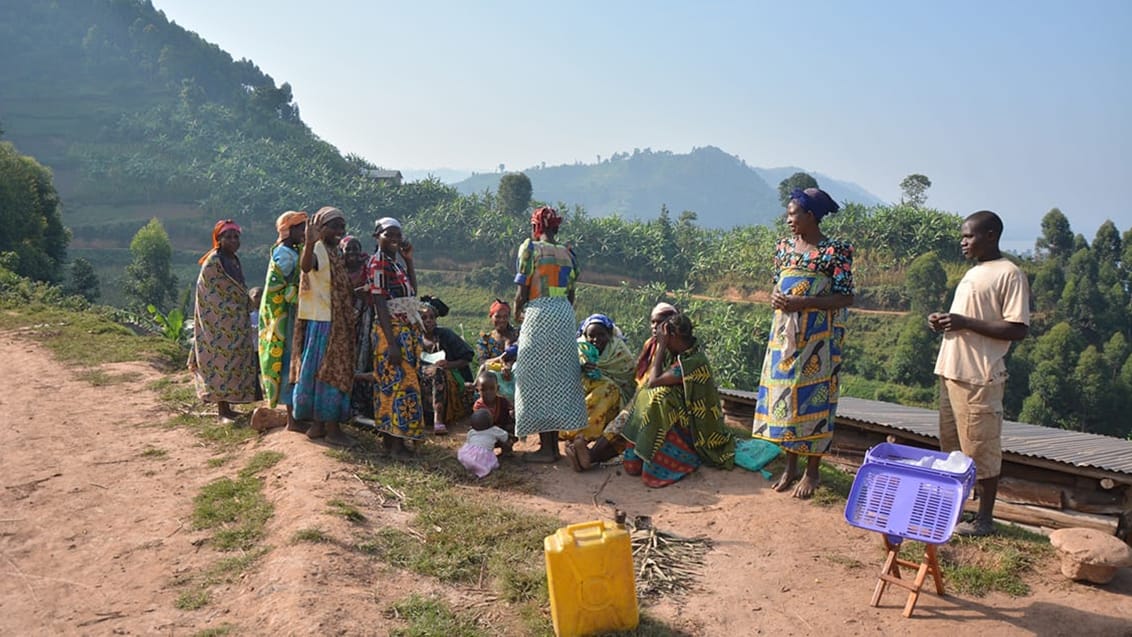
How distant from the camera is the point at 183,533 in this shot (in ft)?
15.0

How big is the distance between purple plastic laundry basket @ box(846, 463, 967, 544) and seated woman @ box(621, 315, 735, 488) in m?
1.73

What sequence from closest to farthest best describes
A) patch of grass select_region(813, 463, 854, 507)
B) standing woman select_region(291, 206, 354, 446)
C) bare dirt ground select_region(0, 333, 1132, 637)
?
1. bare dirt ground select_region(0, 333, 1132, 637)
2. patch of grass select_region(813, 463, 854, 507)
3. standing woman select_region(291, 206, 354, 446)

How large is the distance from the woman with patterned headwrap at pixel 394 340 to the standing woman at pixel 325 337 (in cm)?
29

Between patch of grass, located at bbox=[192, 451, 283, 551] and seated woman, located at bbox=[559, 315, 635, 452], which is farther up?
seated woman, located at bbox=[559, 315, 635, 452]

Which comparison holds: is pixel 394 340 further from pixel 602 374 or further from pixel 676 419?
pixel 676 419

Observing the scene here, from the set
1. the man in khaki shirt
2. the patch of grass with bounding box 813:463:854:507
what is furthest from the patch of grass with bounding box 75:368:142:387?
the man in khaki shirt

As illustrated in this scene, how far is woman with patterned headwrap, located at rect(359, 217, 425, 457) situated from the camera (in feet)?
18.0

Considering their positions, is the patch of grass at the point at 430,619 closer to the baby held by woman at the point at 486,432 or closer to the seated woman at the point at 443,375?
the baby held by woman at the point at 486,432

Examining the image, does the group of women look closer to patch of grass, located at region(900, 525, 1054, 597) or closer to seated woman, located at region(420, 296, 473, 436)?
seated woman, located at region(420, 296, 473, 436)

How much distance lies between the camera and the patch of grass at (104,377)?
839 centimetres

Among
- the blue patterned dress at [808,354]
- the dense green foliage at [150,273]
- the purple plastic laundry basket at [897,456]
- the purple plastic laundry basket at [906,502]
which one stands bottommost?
the dense green foliage at [150,273]

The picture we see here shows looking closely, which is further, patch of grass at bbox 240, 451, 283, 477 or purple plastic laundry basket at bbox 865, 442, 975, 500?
patch of grass at bbox 240, 451, 283, 477

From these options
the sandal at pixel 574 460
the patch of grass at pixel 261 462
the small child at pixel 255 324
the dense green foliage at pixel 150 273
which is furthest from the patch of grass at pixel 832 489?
the dense green foliage at pixel 150 273

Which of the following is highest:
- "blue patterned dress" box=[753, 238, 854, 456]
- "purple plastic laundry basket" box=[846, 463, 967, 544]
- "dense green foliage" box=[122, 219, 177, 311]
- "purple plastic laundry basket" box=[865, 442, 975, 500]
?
"blue patterned dress" box=[753, 238, 854, 456]
